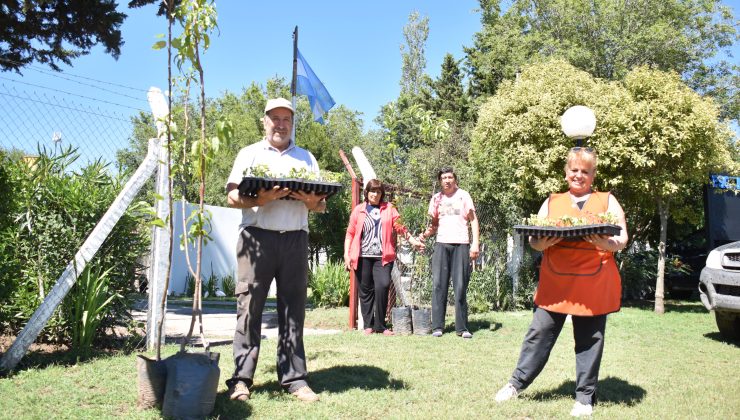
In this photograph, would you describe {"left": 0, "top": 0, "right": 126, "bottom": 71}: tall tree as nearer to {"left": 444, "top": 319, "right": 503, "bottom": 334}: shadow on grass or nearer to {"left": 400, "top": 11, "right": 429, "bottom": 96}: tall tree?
{"left": 444, "top": 319, "right": 503, "bottom": 334}: shadow on grass

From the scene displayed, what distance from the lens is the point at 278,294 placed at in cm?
413

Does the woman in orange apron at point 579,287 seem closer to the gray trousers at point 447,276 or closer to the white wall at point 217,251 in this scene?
the gray trousers at point 447,276

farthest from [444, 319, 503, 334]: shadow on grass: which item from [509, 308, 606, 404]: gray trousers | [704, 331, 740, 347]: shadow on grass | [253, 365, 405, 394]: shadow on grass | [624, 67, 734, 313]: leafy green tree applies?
[624, 67, 734, 313]: leafy green tree

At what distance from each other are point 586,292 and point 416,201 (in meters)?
5.32

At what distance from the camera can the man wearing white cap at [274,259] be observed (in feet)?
12.9

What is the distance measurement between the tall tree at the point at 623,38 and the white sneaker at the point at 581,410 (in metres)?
19.2

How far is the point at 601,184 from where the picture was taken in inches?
446

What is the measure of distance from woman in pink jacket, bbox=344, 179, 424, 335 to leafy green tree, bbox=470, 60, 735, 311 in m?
4.37

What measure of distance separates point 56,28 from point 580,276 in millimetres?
8501

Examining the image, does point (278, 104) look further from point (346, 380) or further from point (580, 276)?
point (580, 276)

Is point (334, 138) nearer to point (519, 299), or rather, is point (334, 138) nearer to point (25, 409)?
point (519, 299)

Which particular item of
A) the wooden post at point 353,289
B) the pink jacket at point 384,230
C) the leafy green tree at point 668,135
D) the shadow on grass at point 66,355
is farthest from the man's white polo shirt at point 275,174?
the leafy green tree at point 668,135

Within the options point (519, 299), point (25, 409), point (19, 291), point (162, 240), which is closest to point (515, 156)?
point (519, 299)

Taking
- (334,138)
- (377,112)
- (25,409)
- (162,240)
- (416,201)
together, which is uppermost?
(377,112)
